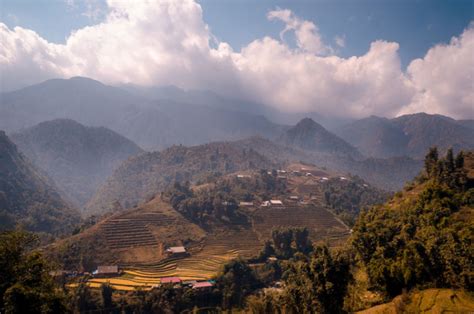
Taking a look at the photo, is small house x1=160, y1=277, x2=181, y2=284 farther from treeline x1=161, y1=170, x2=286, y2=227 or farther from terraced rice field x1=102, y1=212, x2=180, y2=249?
treeline x1=161, y1=170, x2=286, y2=227

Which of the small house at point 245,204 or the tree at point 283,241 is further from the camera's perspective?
the small house at point 245,204

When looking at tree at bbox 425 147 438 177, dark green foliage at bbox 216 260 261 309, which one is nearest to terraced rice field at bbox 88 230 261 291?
dark green foliage at bbox 216 260 261 309

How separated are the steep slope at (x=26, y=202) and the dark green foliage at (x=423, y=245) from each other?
A: 9364 cm

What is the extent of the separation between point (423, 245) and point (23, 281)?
87.4 ft

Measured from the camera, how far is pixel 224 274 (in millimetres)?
53438

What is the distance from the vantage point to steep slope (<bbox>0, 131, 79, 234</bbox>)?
104 metres

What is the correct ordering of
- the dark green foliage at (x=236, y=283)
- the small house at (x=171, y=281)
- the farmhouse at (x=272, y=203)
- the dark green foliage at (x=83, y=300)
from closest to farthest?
the dark green foliage at (x=83, y=300)
the dark green foliage at (x=236, y=283)
the small house at (x=171, y=281)
the farmhouse at (x=272, y=203)

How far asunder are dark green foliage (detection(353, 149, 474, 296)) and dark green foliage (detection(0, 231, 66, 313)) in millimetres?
23288

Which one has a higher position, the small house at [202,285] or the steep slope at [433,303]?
the steep slope at [433,303]

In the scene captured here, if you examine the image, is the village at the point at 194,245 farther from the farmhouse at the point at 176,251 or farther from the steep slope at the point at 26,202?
the steep slope at the point at 26,202

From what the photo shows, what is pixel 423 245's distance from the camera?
2458 cm

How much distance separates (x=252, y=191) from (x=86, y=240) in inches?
2729

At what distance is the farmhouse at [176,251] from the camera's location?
2707 inches

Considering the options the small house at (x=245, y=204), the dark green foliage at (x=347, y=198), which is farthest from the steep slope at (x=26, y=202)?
the dark green foliage at (x=347, y=198)
